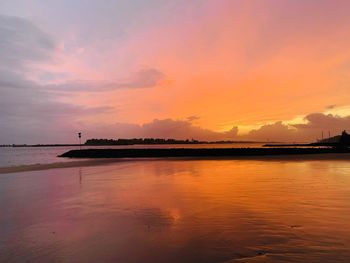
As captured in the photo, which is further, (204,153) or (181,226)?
(204,153)

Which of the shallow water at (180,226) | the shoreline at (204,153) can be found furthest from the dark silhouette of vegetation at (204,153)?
the shallow water at (180,226)

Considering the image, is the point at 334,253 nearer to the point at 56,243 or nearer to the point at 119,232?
the point at 119,232

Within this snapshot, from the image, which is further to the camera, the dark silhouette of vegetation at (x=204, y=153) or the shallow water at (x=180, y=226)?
the dark silhouette of vegetation at (x=204, y=153)

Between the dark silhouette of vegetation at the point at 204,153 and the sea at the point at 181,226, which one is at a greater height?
the dark silhouette of vegetation at the point at 204,153

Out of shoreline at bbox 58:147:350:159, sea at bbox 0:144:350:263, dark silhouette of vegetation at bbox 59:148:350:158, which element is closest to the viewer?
sea at bbox 0:144:350:263

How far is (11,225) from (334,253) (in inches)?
352

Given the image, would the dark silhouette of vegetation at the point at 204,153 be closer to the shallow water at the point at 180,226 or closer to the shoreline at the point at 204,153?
the shoreline at the point at 204,153

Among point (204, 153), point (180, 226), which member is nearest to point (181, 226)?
point (180, 226)

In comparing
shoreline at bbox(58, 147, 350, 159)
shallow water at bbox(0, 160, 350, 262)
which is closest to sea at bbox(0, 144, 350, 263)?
shallow water at bbox(0, 160, 350, 262)

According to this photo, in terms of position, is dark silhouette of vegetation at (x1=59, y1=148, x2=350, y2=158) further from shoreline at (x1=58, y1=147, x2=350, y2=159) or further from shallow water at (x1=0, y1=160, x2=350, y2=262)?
shallow water at (x1=0, y1=160, x2=350, y2=262)

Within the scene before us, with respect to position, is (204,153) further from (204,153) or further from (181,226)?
(181,226)

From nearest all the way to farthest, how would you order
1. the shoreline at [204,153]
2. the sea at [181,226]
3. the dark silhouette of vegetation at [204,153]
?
the sea at [181,226]
the shoreline at [204,153]
the dark silhouette of vegetation at [204,153]

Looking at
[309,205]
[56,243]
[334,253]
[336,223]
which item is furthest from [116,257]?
[309,205]

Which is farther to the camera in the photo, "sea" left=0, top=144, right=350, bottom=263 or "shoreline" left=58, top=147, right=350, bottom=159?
"shoreline" left=58, top=147, right=350, bottom=159
